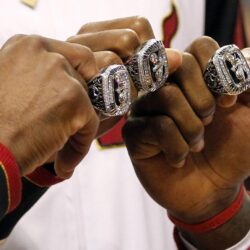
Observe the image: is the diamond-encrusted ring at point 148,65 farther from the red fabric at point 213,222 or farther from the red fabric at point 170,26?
the red fabric at point 170,26

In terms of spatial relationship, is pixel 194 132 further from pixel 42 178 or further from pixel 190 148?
pixel 42 178

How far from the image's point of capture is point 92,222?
94cm

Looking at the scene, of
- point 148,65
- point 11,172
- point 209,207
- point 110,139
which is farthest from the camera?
point 110,139

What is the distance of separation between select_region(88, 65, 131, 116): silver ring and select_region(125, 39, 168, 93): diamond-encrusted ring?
29 millimetres

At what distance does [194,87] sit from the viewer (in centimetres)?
65

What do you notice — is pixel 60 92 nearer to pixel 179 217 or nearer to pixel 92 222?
pixel 179 217

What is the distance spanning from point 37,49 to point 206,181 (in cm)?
36

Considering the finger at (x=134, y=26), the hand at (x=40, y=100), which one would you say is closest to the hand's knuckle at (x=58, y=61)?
the hand at (x=40, y=100)

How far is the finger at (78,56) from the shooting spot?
0.55 m

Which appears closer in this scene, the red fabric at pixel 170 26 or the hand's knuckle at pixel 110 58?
the hand's knuckle at pixel 110 58

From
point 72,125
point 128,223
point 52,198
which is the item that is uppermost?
point 72,125

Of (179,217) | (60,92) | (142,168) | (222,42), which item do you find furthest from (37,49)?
(222,42)

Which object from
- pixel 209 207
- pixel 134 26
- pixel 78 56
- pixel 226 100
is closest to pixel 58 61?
pixel 78 56

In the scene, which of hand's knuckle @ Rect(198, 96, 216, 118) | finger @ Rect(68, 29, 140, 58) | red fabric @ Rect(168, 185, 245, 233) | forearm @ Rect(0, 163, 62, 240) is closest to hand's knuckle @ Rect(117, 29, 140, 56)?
finger @ Rect(68, 29, 140, 58)
